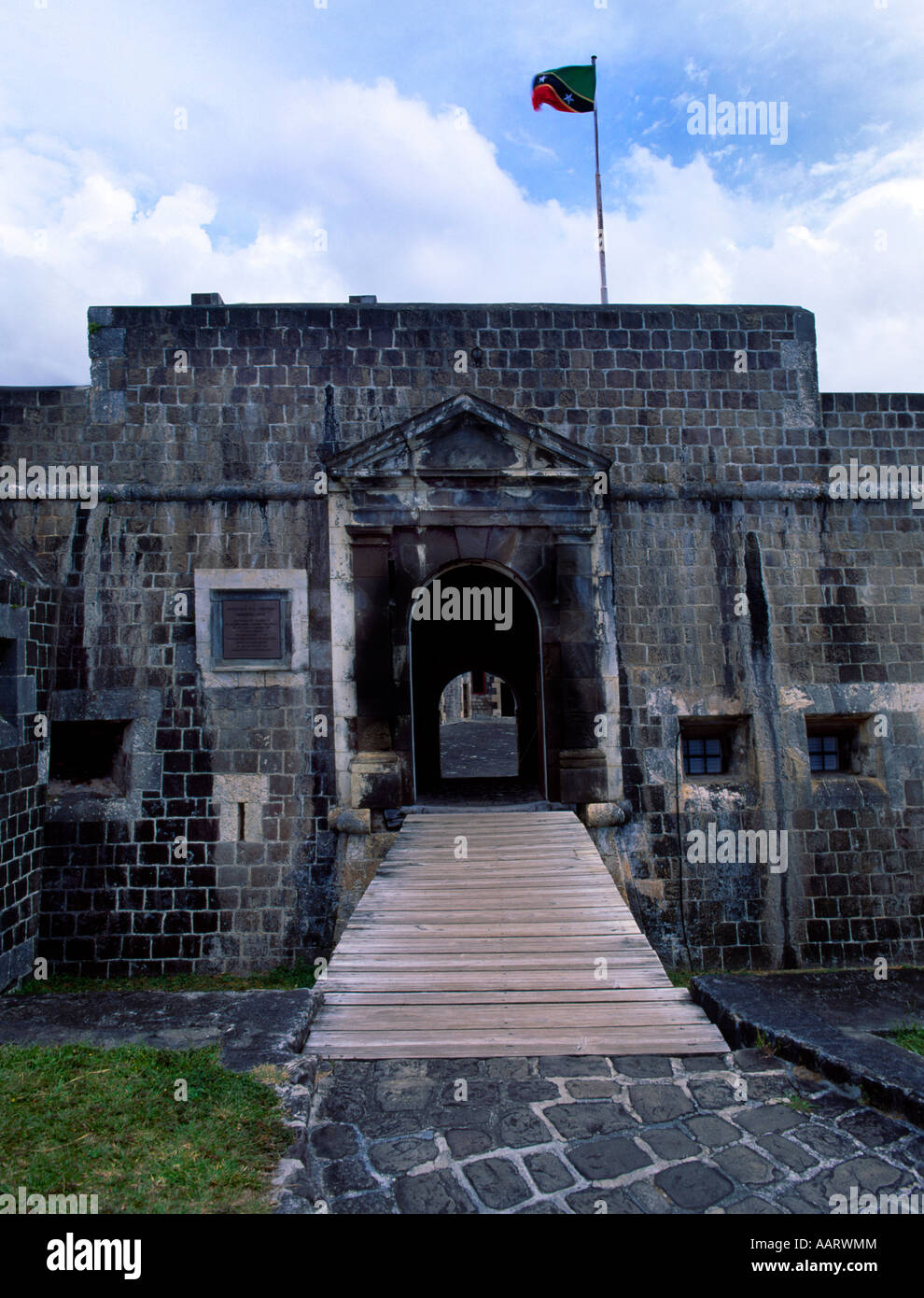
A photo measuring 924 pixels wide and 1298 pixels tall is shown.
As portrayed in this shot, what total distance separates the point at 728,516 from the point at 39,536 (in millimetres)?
7169

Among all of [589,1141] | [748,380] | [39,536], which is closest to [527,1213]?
[589,1141]

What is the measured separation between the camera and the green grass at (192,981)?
727cm

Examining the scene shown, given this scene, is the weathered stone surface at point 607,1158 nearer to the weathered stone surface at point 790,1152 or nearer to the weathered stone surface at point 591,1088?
the weathered stone surface at point 591,1088

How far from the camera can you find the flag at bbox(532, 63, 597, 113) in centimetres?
1003

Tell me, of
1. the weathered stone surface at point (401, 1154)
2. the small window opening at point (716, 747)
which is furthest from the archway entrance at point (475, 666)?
the weathered stone surface at point (401, 1154)

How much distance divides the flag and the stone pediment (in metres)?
5.17

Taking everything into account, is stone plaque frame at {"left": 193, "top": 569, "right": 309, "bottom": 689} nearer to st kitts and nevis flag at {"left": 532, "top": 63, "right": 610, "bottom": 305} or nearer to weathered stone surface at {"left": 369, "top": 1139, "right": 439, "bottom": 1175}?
weathered stone surface at {"left": 369, "top": 1139, "right": 439, "bottom": 1175}

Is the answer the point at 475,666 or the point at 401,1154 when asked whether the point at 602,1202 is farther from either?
the point at 475,666

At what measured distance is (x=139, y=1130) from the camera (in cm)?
339

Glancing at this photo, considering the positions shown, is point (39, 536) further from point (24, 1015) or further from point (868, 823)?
point (868, 823)

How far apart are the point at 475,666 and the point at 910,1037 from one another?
854cm

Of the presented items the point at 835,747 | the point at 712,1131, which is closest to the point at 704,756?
the point at 835,747

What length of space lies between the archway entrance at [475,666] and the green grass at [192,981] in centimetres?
279

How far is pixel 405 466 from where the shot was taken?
312 inches
